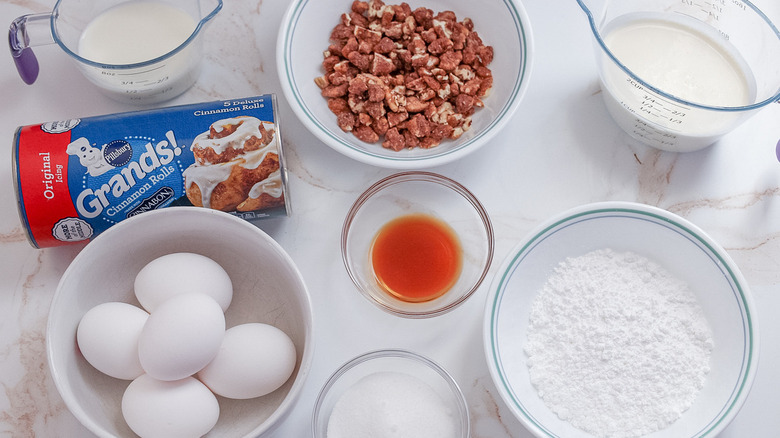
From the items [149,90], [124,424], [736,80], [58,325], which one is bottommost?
[124,424]

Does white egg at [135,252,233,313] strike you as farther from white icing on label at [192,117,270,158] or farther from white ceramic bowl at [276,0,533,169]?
white ceramic bowl at [276,0,533,169]

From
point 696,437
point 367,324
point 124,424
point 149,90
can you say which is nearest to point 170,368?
point 124,424

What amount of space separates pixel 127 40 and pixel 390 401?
2.62ft

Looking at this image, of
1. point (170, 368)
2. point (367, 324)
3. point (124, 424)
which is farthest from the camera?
point (367, 324)

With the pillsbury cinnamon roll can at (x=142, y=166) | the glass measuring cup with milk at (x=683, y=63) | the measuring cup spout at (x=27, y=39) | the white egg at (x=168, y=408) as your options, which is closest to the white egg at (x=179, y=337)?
the white egg at (x=168, y=408)

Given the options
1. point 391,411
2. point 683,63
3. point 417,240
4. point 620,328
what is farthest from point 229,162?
point 683,63

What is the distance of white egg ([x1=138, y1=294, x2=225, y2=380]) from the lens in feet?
3.25

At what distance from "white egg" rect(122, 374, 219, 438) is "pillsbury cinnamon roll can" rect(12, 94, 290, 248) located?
28 cm

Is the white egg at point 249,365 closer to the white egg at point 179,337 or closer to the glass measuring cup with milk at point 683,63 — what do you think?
the white egg at point 179,337

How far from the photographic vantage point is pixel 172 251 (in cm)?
117

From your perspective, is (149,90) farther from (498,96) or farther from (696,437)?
(696,437)

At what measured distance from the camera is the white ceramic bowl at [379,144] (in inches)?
47.3

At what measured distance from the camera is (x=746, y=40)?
1.25 m

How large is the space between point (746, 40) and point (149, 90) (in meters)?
1.08
